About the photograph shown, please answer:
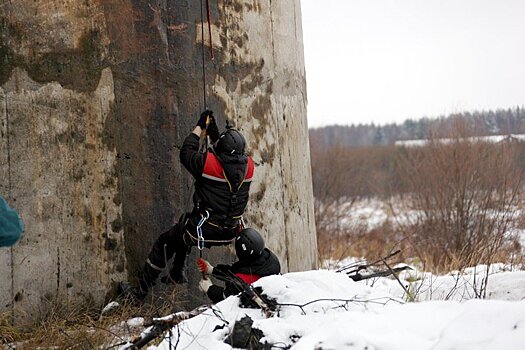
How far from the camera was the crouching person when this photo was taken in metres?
4.96

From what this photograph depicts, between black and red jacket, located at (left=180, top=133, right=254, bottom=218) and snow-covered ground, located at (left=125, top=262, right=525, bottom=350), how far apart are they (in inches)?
39.3

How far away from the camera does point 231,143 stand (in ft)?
16.7

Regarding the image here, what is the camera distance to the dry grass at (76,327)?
12.7 ft

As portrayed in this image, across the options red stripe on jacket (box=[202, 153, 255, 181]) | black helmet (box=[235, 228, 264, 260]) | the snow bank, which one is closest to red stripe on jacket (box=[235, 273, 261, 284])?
black helmet (box=[235, 228, 264, 260])

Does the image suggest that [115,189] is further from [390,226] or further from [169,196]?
[390,226]

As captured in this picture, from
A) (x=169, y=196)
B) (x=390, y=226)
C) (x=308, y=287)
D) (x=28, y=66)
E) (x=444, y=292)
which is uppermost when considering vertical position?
(x=28, y=66)

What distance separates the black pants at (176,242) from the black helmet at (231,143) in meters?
0.54

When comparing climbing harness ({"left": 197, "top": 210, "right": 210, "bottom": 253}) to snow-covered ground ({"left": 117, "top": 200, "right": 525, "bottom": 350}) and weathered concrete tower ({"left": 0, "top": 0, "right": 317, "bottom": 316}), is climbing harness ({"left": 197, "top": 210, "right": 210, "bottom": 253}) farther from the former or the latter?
snow-covered ground ({"left": 117, "top": 200, "right": 525, "bottom": 350})

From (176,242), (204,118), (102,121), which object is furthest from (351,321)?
(102,121)

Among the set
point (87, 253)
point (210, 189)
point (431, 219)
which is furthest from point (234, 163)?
point (431, 219)

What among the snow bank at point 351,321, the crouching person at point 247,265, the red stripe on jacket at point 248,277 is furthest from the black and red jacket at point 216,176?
the snow bank at point 351,321

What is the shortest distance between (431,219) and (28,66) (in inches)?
513

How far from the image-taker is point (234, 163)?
5125 mm

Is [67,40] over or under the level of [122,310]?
over
